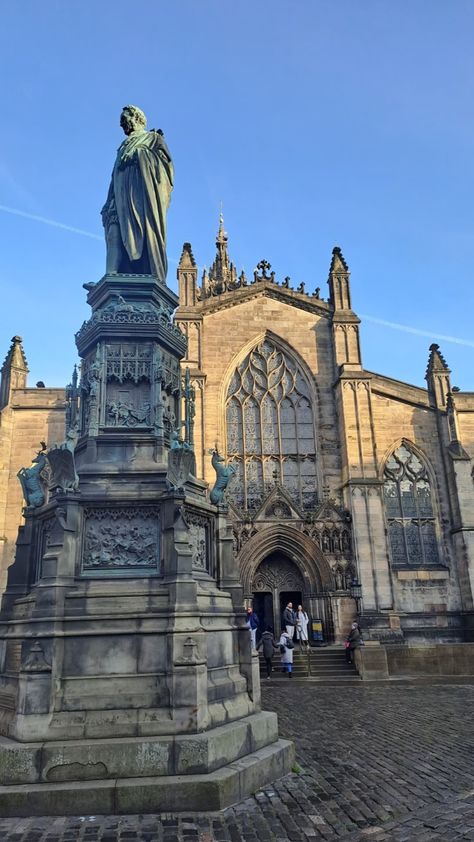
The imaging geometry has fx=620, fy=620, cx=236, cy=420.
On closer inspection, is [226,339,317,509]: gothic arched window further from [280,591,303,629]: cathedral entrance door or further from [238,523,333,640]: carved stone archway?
[280,591,303,629]: cathedral entrance door

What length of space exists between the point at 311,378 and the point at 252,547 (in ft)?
26.8

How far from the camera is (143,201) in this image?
869 centimetres

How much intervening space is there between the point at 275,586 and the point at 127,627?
20.1 m

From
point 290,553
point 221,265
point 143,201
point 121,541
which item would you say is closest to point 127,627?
point 121,541

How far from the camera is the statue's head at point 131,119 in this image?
934 centimetres

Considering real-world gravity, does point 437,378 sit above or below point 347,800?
above

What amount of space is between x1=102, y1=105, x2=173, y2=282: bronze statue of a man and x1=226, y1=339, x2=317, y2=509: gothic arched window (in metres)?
18.1

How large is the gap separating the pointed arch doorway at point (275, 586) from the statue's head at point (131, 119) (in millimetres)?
18828

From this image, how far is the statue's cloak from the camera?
8617 mm

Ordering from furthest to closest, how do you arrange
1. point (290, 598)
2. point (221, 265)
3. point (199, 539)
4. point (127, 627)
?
point (221, 265) < point (290, 598) < point (199, 539) < point (127, 627)

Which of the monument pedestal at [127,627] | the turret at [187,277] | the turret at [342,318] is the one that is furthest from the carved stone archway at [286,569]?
the monument pedestal at [127,627]

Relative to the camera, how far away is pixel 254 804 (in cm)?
528

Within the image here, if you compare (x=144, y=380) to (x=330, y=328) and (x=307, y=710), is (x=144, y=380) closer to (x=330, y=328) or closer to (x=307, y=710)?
(x=307, y=710)

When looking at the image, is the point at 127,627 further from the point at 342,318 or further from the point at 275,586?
the point at 342,318
